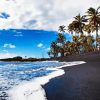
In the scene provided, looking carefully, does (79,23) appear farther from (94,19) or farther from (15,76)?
(15,76)

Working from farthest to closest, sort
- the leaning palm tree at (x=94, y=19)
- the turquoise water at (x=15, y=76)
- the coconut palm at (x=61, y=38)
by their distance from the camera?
the coconut palm at (x=61, y=38), the leaning palm tree at (x=94, y=19), the turquoise water at (x=15, y=76)

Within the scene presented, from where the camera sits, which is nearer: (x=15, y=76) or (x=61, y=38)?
(x=15, y=76)

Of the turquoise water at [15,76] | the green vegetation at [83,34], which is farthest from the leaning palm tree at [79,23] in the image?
the turquoise water at [15,76]

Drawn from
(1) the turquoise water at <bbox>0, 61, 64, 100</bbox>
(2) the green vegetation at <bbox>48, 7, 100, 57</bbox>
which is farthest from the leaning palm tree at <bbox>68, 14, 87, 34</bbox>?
(1) the turquoise water at <bbox>0, 61, 64, 100</bbox>

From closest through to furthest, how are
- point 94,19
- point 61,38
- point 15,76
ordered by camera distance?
point 15,76 < point 94,19 < point 61,38

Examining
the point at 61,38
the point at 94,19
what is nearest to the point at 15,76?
Answer: the point at 94,19

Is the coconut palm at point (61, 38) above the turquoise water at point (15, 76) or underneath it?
above

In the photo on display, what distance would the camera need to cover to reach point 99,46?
70.4 meters

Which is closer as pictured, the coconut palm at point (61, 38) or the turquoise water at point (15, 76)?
the turquoise water at point (15, 76)

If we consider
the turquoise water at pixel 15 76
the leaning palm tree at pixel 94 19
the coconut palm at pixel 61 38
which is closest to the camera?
the turquoise water at pixel 15 76

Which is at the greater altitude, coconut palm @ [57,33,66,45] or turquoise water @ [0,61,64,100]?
coconut palm @ [57,33,66,45]

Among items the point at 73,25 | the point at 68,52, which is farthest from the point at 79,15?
the point at 68,52

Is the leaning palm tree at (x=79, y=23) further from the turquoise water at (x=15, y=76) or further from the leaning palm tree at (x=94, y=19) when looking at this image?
the turquoise water at (x=15, y=76)

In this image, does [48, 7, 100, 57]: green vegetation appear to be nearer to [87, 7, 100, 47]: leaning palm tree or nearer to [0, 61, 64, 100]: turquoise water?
[87, 7, 100, 47]: leaning palm tree
